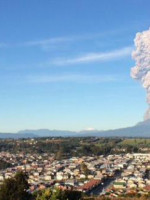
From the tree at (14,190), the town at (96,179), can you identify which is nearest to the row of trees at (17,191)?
the tree at (14,190)

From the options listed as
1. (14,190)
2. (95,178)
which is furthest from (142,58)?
(14,190)

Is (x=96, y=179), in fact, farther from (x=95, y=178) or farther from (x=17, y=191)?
(x=17, y=191)

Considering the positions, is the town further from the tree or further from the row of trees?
the tree

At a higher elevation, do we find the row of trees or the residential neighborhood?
the row of trees

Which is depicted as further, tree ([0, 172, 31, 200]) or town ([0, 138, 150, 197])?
town ([0, 138, 150, 197])

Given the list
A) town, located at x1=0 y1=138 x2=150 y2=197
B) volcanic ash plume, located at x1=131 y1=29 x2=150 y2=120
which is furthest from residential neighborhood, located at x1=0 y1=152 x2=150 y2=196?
volcanic ash plume, located at x1=131 y1=29 x2=150 y2=120

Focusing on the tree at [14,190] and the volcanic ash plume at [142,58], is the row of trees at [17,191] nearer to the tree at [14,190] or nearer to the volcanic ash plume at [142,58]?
the tree at [14,190]
